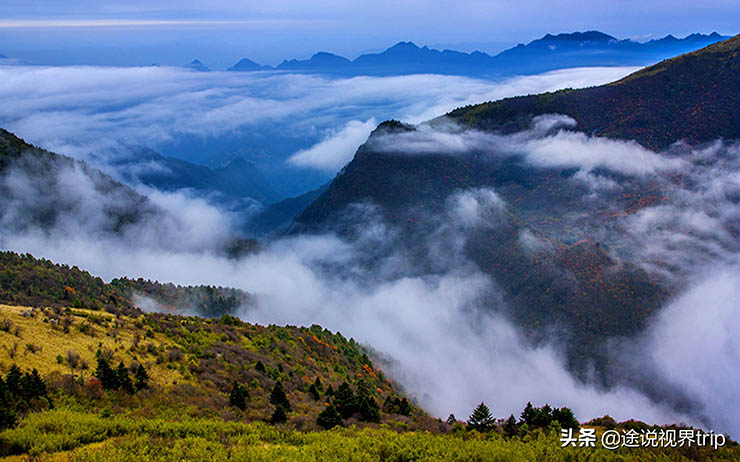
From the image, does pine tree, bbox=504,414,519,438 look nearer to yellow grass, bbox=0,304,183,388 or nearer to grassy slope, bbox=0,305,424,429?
grassy slope, bbox=0,305,424,429

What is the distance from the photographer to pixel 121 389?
23.8m

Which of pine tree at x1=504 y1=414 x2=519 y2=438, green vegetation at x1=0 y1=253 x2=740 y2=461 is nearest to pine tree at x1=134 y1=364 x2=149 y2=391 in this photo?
green vegetation at x1=0 y1=253 x2=740 y2=461

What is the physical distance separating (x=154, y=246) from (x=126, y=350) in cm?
Result: 14436

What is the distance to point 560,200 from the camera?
495 feet

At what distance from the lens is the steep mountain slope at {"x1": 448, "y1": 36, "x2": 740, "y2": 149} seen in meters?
145

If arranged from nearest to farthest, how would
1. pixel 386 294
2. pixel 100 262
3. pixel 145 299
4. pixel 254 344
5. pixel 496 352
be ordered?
pixel 254 344, pixel 145 299, pixel 496 352, pixel 386 294, pixel 100 262

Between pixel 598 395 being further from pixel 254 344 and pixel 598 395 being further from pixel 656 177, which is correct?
pixel 656 177

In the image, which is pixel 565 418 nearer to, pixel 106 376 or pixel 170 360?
pixel 170 360

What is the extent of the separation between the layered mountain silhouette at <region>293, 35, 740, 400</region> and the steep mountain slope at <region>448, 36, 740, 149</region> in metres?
0.40

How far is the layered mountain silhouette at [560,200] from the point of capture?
98.1 m

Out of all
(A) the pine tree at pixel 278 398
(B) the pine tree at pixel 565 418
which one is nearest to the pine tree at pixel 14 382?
(A) the pine tree at pixel 278 398

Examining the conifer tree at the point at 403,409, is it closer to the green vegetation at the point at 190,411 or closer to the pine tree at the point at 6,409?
the green vegetation at the point at 190,411

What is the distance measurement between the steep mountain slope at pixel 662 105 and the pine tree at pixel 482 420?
16041cm

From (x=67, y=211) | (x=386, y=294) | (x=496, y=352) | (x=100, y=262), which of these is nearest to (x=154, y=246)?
(x=100, y=262)
